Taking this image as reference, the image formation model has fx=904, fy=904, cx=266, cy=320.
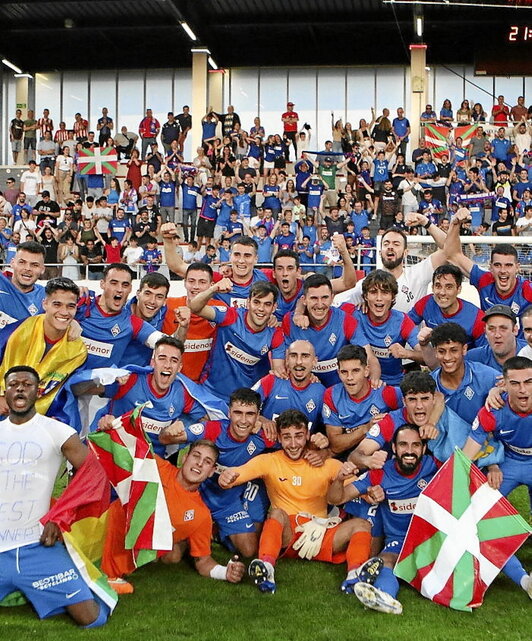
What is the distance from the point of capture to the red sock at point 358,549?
229 inches

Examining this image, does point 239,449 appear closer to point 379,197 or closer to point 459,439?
point 459,439

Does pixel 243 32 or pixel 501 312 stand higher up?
pixel 243 32

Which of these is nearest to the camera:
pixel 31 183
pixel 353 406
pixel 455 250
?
pixel 353 406

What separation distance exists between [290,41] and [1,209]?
12.4 metres

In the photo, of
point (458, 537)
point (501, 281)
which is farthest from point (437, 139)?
point (458, 537)

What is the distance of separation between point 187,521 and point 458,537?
1.78 metres

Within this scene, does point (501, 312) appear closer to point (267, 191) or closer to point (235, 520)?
point (235, 520)

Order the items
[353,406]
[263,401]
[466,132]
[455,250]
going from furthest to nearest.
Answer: [466,132] → [455,250] → [263,401] → [353,406]

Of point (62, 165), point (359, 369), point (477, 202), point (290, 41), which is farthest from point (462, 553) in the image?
point (290, 41)

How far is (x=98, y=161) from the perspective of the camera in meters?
22.2

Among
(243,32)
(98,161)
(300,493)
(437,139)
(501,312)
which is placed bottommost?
(300,493)

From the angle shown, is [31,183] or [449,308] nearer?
[449,308]

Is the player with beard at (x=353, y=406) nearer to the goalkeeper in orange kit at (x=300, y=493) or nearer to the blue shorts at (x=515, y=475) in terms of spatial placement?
the goalkeeper in orange kit at (x=300, y=493)

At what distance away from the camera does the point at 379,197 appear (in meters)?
19.5
